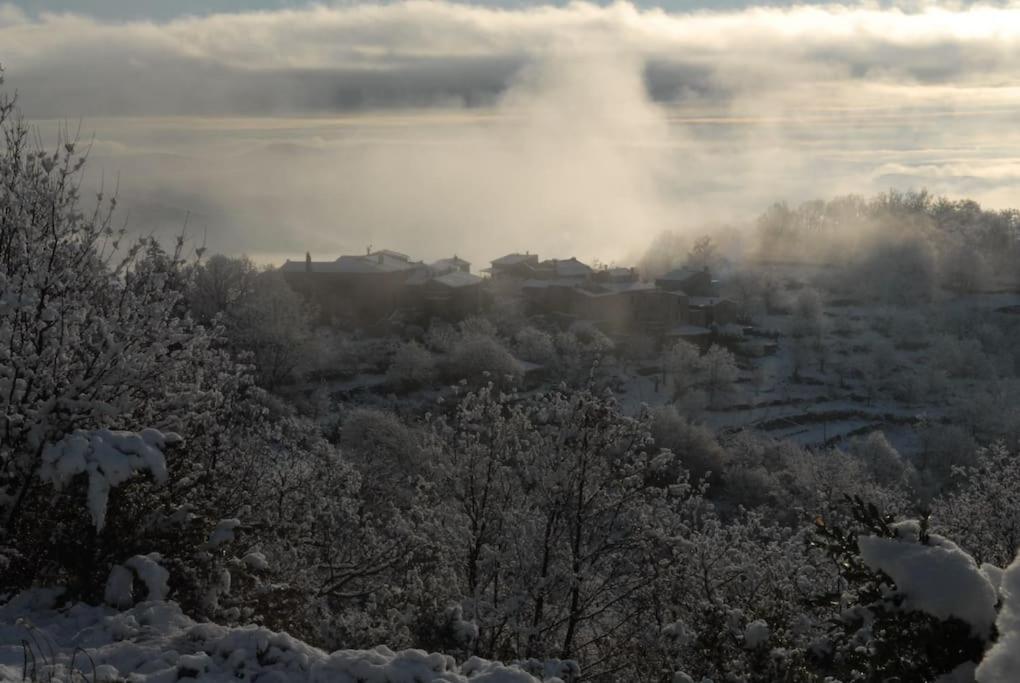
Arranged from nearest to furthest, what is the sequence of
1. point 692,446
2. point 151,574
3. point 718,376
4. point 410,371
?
point 151,574 < point 692,446 < point 410,371 < point 718,376

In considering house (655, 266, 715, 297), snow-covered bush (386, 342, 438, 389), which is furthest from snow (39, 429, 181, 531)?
house (655, 266, 715, 297)

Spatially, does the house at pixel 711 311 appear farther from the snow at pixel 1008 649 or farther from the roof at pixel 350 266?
the snow at pixel 1008 649

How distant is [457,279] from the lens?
66.1 m

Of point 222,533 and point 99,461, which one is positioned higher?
point 99,461

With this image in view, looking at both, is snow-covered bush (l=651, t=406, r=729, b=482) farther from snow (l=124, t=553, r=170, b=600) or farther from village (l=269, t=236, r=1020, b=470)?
snow (l=124, t=553, r=170, b=600)

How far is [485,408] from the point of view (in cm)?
1412

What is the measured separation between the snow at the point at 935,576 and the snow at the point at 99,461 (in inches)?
198

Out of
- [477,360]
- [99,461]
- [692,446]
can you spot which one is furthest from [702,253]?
[99,461]

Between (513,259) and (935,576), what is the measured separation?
74801mm

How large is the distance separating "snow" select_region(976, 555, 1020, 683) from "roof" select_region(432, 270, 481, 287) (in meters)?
62.5

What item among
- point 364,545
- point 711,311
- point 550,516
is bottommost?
point 711,311

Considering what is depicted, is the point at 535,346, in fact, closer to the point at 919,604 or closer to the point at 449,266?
the point at 449,266

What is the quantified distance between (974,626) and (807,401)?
54991 mm

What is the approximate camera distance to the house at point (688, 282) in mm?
71938
